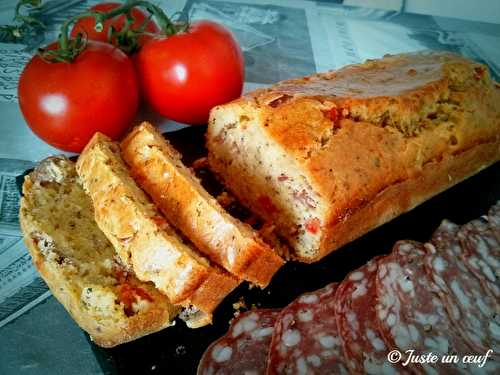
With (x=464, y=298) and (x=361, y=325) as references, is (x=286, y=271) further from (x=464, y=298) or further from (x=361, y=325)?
(x=464, y=298)

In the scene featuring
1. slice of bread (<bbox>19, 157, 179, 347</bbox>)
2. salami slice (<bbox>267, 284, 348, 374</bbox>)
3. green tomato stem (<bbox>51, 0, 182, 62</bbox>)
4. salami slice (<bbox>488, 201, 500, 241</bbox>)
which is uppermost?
green tomato stem (<bbox>51, 0, 182, 62</bbox>)

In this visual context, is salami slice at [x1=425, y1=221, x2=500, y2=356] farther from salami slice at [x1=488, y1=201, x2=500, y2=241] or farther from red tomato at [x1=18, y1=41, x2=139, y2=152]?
red tomato at [x1=18, y1=41, x2=139, y2=152]

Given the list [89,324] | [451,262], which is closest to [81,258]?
[89,324]

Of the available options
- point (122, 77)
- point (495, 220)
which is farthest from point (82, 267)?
point (495, 220)

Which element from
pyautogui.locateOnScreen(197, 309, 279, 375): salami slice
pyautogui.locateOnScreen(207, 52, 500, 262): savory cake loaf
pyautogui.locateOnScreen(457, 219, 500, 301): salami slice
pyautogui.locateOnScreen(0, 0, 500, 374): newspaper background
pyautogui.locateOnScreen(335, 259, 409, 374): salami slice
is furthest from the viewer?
pyautogui.locateOnScreen(0, 0, 500, 374): newspaper background

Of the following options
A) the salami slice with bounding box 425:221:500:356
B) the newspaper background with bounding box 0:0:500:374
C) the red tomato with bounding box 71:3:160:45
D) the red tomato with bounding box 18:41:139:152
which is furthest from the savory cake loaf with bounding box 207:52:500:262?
the red tomato with bounding box 71:3:160:45

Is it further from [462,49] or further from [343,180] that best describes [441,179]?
[462,49]
